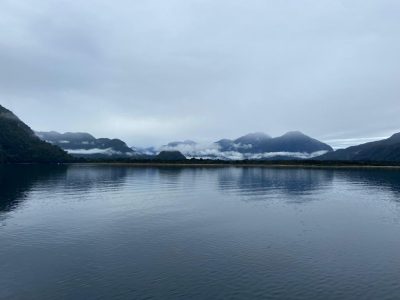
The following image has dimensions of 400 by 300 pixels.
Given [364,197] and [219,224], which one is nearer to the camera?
[219,224]

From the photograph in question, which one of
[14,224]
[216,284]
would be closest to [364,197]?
[216,284]

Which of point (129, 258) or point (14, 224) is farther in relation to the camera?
point (14, 224)

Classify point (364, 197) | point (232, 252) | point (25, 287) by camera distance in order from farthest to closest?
point (364, 197)
point (232, 252)
point (25, 287)

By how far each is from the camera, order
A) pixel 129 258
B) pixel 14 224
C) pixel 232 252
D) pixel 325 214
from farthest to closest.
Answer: pixel 325 214
pixel 14 224
pixel 232 252
pixel 129 258

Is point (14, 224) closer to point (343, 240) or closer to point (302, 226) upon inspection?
point (302, 226)

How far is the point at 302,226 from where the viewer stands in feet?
243

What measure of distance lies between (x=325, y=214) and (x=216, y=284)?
58.7 metres

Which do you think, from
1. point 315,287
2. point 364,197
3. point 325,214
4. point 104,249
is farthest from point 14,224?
point 364,197

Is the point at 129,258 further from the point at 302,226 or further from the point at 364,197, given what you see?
the point at 364,197

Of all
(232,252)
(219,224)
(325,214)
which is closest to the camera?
(232,252)

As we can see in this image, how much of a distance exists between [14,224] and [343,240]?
66.4 meters

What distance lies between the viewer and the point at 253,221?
7938cm

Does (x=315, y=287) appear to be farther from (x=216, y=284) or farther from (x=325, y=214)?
(x=325, y=214)

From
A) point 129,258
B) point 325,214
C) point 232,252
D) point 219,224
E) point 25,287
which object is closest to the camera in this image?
point 25,287
